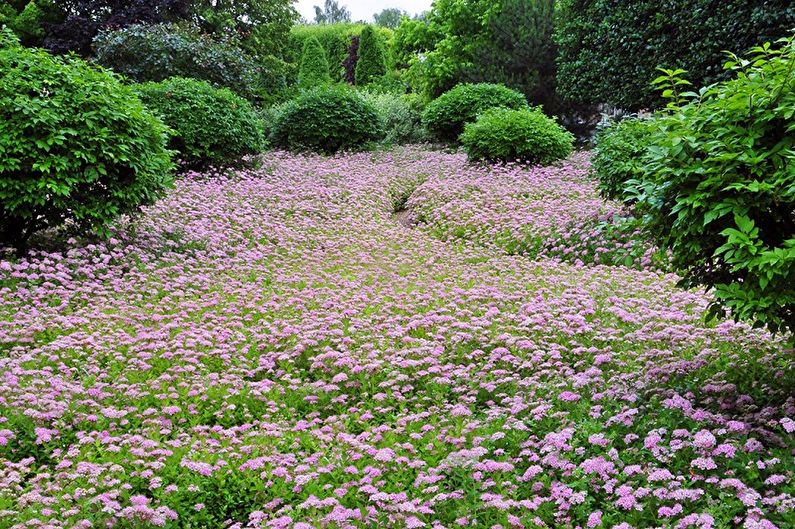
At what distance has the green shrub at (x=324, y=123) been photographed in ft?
56.3

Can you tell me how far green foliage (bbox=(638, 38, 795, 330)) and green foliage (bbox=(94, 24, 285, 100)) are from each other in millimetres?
15170

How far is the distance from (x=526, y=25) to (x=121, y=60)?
38.0 feet

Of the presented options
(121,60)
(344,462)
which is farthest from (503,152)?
(344,462)

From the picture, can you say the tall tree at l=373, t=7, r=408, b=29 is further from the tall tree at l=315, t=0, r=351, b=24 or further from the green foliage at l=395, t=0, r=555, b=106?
the green foliage at l=395, t=0, r=555, b=106

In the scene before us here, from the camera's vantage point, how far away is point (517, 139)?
14.5m

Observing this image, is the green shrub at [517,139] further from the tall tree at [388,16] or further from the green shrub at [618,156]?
the tall tree at [388,16]

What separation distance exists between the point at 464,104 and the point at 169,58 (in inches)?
299

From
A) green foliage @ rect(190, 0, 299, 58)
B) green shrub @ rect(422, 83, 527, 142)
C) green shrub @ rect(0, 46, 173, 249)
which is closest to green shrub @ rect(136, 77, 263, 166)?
green shrub @ rect(0, 46, 173, 249)

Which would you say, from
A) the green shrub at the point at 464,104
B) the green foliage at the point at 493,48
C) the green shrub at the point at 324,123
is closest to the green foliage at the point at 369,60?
the green foliage at the point at 493,48

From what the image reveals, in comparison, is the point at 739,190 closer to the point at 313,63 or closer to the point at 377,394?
the point at 377,394

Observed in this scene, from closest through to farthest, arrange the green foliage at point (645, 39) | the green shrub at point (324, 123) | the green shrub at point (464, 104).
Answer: the green foliage at point (645, 39)
the green shrub at point (324, 123)
the green shrub at point (464, 104)

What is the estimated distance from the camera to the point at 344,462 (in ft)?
13.2

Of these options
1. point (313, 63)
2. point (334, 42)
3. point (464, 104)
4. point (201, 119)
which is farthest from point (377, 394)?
point (334, 42)

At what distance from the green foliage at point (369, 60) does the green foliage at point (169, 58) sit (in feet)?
53.4
